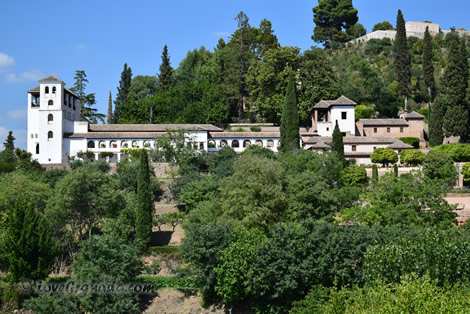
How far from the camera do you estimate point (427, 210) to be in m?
27.8

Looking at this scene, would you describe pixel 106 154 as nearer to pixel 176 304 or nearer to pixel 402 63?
pixel 176 304

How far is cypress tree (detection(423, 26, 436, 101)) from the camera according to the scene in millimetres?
63578

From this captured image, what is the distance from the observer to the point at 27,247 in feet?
87.2

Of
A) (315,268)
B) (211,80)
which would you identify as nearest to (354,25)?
(211,80)

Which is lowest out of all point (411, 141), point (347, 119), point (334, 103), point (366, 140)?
point (366, 140)

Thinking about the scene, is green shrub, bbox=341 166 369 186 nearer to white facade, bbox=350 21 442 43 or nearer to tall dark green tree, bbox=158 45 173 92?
tall dark green tree, bbox=158 45 173 92

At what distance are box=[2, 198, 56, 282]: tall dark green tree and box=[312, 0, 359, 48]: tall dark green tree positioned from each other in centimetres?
7163

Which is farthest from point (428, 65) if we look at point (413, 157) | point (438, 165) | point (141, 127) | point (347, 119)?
point (141, 127)

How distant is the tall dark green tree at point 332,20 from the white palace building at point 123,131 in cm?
3932

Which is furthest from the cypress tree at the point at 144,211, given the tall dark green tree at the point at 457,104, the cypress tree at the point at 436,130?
the tall dark green tree at the point at 457,104

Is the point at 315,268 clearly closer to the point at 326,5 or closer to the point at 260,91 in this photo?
the point at 260,91

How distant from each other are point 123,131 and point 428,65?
119ft

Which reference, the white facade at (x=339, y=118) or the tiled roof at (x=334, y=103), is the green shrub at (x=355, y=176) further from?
the tiled roof at (x=334, y=103)

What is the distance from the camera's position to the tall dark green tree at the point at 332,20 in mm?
92125
